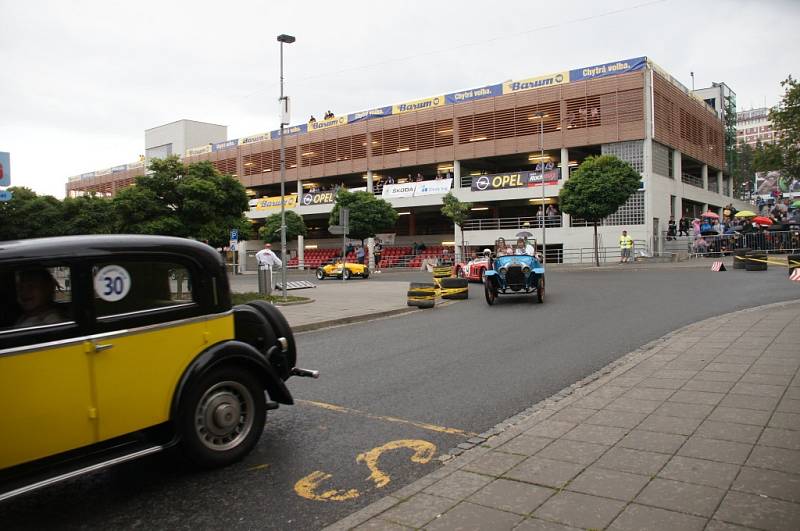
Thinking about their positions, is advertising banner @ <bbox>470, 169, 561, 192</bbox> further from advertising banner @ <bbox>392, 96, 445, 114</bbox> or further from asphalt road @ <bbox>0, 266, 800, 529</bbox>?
asphalt road @ <bbox>0, 266, 800, 529</bbox>

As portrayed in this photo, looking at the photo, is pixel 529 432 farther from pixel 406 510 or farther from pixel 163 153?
pixel 163 153

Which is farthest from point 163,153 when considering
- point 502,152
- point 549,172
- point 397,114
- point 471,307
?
point 471,307

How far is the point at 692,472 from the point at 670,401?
1777mm

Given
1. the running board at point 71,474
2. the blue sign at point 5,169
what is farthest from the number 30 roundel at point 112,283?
the blue sign at point 5,169

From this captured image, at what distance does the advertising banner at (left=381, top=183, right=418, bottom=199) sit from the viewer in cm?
4444

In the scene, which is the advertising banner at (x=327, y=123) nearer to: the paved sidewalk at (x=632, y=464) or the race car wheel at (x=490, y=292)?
the race car wheel at (x=490, y=292)

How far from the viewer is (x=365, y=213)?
39594 millimetres

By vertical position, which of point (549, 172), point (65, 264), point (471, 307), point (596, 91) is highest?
point (596, 91)

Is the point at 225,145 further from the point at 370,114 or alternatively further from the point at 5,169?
the point at 5,169

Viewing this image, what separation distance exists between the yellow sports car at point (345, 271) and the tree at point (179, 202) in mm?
13568

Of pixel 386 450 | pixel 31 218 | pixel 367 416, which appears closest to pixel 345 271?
pixel 367 416

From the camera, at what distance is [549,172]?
37.8 meters

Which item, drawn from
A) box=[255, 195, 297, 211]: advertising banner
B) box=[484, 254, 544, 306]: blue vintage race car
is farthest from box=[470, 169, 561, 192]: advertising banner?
box=[484, 254, 544, 306]: blue vintage race car

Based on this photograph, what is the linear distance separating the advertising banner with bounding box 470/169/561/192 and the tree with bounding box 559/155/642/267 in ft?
20.9
